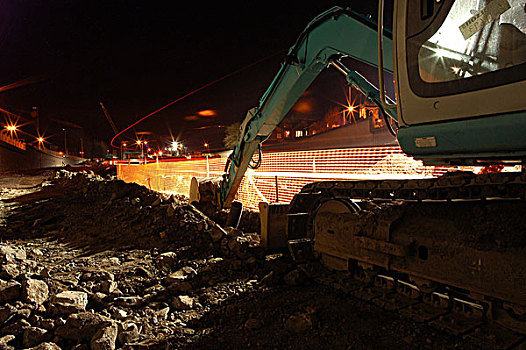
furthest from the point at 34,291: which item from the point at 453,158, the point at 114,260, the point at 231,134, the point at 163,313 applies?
the point at 231,134

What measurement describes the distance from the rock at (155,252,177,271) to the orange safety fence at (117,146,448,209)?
394 centimetres

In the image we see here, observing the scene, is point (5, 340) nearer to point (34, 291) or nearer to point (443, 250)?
point (34, 291)

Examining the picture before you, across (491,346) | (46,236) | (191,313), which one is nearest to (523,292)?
(491,346)

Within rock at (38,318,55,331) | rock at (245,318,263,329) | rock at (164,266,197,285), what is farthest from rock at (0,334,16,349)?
rock at (245,318,263,329)

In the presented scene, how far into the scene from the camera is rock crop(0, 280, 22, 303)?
280cm

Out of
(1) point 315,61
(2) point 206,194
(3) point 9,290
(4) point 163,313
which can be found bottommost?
(4) point 163,313

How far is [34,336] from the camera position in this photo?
2.42 metres

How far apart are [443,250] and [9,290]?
3.81 meters

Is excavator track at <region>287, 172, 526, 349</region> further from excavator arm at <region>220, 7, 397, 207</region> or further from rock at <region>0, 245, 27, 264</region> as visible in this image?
rock at <region>0, 245, 27, 264</region>

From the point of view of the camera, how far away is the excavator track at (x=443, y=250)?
2.13m

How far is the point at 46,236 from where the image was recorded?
21.0 ft

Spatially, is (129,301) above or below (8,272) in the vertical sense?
below

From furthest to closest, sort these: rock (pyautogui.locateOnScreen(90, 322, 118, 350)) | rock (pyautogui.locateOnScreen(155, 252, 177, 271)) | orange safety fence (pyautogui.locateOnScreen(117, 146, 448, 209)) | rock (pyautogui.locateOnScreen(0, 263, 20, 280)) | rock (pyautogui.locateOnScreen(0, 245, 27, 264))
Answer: orange safety fence (pyautogui.locateOnScreen(117, 146, 448, 209)) → rock (pyautogui.locateOnScreen(155, 252, 177, 271)) → rock (pyautogui.locateOnScreen(0, 245, 27, 264)) → rock (pyautogui.locateOnScreen(0, 263, 20, 280)) → rock (pyautogui.locateOnScreen(90, 322, 118, 350))

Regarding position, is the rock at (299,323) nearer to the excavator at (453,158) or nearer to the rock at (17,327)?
the excavator at (453,158)
